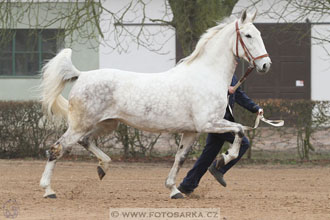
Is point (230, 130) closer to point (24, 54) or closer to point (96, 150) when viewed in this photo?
point (96, 150)

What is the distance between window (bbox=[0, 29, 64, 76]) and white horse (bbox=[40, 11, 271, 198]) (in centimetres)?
1172

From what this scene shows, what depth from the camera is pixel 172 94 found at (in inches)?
312

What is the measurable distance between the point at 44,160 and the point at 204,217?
743cm

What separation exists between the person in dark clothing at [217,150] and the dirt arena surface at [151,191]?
0.20 m

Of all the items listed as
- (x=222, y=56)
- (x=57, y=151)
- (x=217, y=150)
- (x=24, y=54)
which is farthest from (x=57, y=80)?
(x=24, y=54)

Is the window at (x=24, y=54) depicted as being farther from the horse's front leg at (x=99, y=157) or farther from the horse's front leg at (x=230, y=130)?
the horse's front leg at (x=230, y=130)

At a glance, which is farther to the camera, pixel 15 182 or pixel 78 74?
pixel 15 182

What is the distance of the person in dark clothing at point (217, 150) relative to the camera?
8.27 m

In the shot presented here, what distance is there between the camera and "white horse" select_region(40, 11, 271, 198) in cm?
790

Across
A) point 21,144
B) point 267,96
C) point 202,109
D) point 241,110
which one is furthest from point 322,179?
point 267,96

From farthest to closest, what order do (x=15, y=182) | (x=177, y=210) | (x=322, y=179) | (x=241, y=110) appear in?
(x=241, y=110)
(x=322, y=179)
(x=15, y=182)
(x=177, y=210)

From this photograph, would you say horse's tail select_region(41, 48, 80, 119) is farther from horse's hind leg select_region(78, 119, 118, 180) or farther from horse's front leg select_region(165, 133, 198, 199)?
horse's front leg select_region(165, 133, 198, 199)

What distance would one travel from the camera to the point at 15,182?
33.7 feet

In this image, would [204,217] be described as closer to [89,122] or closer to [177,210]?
[177,210]
